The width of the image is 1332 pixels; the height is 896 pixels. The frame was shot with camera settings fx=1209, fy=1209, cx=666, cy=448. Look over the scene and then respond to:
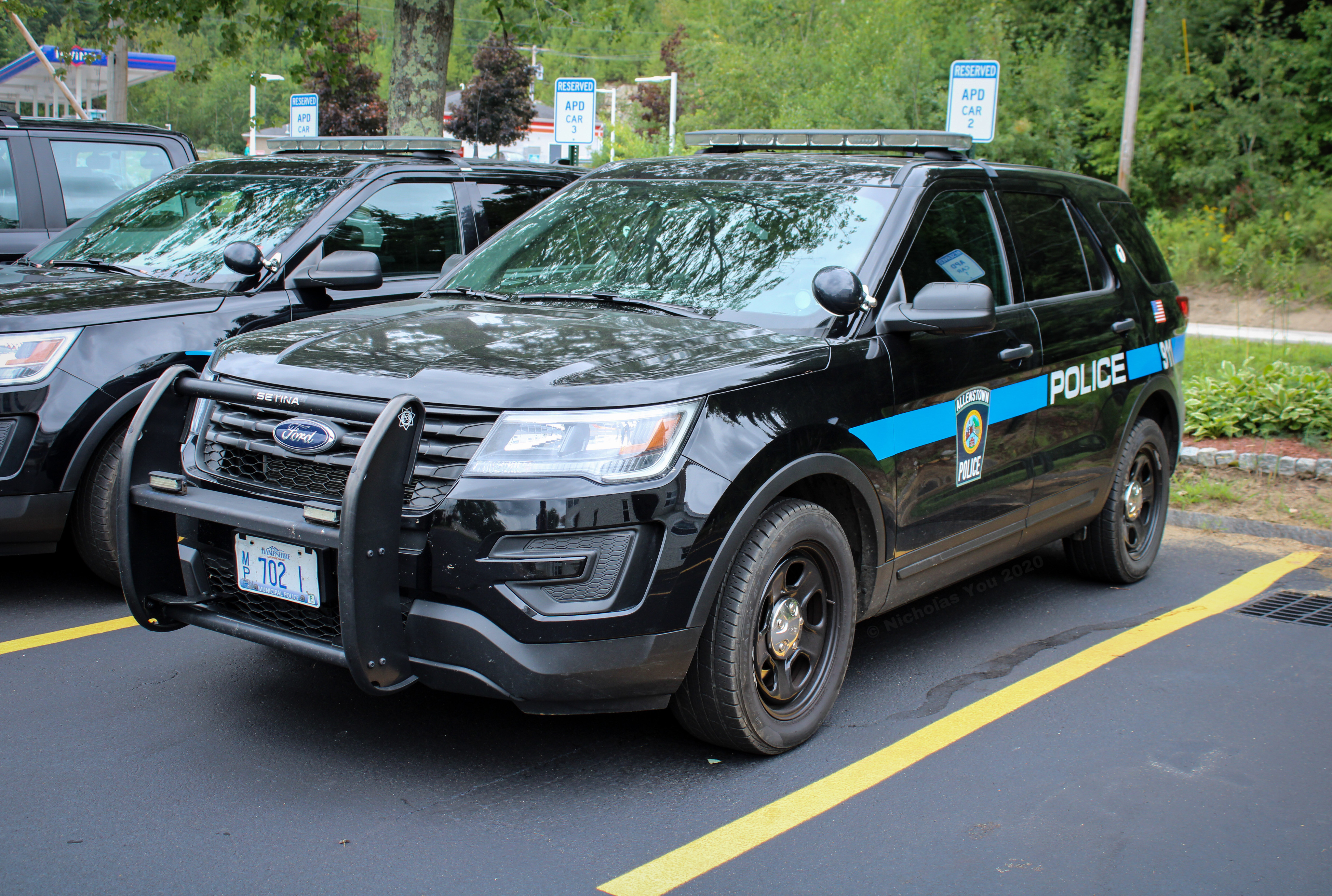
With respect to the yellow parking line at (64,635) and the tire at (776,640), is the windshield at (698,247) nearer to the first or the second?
the tire at (776,640)

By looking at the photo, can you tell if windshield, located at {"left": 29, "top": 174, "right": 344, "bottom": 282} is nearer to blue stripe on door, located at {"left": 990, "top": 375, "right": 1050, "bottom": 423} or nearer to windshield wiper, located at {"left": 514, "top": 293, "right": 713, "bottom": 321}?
windshield wiper, located at {"left": 514, "top": 293, "right": 713, "bottom": 321}

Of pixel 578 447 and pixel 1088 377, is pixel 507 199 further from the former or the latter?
pixel 578 447

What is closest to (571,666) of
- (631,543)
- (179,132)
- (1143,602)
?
(631,543)

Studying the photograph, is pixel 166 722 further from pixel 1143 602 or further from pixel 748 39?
pixel 748 39

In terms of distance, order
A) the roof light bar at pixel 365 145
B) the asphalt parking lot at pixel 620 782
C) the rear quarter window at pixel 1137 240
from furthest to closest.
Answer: the roof light bar at pixel 365 145, the rear quarter window at pixel 1137 240, the asphalt parking lot at pixel 620 782

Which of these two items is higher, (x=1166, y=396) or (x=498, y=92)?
(x=498, y=92)

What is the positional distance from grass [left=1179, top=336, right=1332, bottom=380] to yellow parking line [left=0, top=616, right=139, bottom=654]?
803cm

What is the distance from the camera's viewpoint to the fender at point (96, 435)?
472 centimetres

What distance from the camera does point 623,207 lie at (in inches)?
181

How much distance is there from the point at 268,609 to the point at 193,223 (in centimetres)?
329

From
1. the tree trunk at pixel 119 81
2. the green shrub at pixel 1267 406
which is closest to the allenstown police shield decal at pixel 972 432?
the green shrub at pixel 1267 406

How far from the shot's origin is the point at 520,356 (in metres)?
3.40

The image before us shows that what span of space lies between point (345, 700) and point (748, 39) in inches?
1811

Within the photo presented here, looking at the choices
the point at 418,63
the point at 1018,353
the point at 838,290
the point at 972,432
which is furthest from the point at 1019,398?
the point at 418,63
